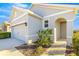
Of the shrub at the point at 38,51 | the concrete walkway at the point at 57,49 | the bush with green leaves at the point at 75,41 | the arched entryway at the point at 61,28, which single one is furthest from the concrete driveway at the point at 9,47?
the bush with green leaves at the point at 75,41

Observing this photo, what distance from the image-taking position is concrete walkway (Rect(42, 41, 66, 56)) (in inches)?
142

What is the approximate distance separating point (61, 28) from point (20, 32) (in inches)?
35.1

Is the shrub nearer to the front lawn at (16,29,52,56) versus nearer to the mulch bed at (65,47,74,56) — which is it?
the front lawn at (16,29,52,56)

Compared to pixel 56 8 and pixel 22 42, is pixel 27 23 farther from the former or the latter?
pixel 56 8

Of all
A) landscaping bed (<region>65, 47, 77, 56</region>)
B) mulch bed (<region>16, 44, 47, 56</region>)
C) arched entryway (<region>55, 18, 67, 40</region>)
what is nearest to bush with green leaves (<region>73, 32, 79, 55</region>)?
landscaping bed (<region>65, 47, 77, 56</region>)

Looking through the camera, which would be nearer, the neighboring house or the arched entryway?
the arched entryway

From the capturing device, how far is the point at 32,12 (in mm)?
3658

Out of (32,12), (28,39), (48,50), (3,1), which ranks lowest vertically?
(48,50)

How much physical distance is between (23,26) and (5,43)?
513 mm

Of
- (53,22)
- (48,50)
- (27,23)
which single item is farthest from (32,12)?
(48,50)

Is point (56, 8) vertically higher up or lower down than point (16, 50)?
higher up

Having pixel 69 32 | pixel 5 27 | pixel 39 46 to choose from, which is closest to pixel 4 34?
pixel 5 27

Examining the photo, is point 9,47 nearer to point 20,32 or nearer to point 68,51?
point 20,32

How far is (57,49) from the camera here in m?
3.63
